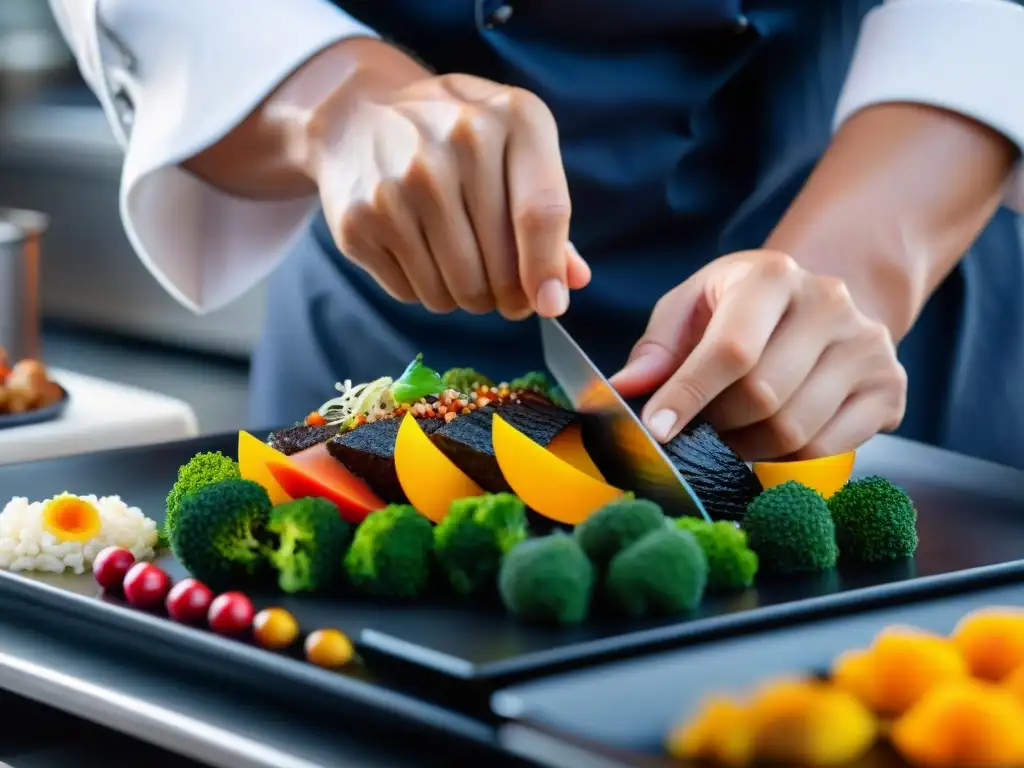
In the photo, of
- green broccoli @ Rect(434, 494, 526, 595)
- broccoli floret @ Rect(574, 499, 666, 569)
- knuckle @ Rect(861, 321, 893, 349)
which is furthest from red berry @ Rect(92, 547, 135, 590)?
knuckle @ Rect(861, 321, 893, 349)

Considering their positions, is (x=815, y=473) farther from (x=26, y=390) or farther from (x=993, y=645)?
(x=26, y=390)

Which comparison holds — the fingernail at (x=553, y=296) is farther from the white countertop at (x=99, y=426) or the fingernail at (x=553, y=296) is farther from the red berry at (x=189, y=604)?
the white countertop at (x=99, y=426)

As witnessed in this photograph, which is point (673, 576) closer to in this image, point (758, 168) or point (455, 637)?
point (455, 637)

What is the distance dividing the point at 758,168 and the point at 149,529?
42.2 inches

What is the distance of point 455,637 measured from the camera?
1.09 m

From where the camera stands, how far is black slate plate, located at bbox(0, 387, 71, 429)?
2.05 m

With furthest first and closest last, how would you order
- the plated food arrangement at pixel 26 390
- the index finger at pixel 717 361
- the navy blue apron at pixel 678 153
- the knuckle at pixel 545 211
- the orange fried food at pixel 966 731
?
1. the plated food arrangement at pixel 26 390
2. the navy blue apron at pixel 678 153
3. the index finger at pixel 717 361
4. the knuckle at pixel 545 211
5. the orange fried food at pixel 966 731

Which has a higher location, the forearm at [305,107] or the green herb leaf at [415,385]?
the forearm at [305,107]

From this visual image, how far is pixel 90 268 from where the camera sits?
18.6 ft

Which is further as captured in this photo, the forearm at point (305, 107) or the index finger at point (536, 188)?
the forearm at point (305, 107)

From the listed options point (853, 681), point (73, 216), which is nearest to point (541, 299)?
point (853, 681)

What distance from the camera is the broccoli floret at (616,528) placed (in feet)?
3.81

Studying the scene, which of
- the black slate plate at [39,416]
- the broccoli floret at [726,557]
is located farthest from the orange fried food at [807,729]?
the black slate plate at [39,416]

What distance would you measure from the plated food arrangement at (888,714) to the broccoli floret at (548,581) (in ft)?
0.59
